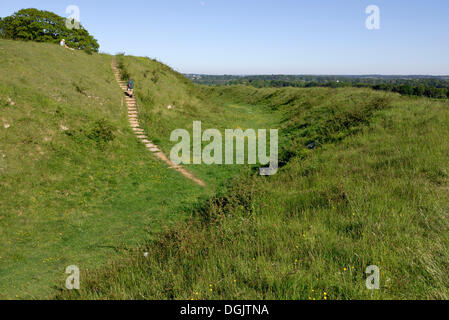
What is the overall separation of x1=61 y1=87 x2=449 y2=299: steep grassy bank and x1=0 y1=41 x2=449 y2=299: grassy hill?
0.03m

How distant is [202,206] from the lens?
33.4ft

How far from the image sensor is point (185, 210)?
34.0ft

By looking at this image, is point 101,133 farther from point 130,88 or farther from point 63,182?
point 130,88

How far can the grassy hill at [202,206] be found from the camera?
3.88 metres

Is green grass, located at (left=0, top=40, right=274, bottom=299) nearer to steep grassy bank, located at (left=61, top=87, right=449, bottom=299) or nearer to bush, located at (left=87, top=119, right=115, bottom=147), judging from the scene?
bush, located at (left=87, top=119, right=115, bottom=147)

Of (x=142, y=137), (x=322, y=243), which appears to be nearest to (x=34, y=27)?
(x=142, y=137)

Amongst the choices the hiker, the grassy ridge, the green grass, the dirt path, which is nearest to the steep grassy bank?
the green grass

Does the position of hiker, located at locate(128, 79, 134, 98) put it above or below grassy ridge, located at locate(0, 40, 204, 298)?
above

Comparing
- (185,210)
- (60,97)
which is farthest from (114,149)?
(185,210)

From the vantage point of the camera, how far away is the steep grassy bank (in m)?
3.56

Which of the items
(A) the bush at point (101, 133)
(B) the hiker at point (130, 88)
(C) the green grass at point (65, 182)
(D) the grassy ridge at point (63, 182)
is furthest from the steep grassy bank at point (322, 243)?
(B) the hiker at point (130, 88)

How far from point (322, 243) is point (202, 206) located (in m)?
6.32

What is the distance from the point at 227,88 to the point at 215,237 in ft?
186
